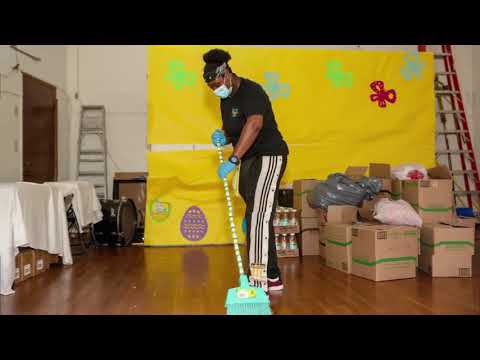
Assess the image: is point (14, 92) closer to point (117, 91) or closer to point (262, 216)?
point (117, 91)

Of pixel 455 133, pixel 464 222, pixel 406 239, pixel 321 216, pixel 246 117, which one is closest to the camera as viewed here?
pixel 246 117

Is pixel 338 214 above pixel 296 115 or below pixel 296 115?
below

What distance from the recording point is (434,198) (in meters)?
3.79

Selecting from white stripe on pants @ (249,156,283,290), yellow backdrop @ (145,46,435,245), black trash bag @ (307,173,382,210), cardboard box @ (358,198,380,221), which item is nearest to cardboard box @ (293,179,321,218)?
black trash bag @ (307,173,382,210)

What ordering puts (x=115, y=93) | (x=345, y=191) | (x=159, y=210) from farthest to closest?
(x=115, y=93) → (x=159, y=210) → (x=345, y=191)

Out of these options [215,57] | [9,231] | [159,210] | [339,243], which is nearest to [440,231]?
[339,243]

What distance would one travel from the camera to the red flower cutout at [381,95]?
5176 millimetres

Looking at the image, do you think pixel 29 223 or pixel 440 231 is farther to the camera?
pixel 440 231

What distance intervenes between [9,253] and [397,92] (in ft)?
13.8

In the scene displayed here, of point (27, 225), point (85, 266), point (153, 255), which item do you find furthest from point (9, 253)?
point (153, 255)

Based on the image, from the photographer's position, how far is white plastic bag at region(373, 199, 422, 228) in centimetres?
346

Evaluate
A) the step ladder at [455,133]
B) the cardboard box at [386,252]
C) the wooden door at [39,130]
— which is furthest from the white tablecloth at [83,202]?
the step ladder at [455,133]

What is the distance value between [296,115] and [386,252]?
2272 millimetres

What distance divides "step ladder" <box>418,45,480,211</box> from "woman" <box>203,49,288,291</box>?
11.9ft
